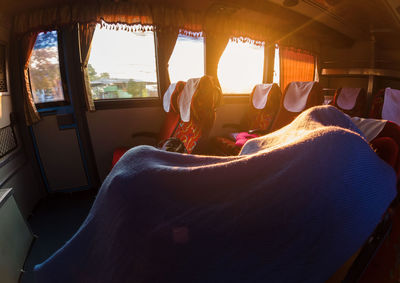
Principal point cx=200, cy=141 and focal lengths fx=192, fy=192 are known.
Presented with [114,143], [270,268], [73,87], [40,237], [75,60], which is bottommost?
[40,237]

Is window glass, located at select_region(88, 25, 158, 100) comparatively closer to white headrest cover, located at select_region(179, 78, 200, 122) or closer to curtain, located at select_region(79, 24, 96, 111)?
curtain, located at select_region(79, 24, 96, 111)

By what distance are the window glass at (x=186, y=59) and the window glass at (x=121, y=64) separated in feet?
0.99

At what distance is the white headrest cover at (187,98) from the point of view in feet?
6.56

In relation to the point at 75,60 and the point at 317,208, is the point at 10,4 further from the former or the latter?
the point at 317,208

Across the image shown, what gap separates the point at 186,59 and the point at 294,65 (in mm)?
2355

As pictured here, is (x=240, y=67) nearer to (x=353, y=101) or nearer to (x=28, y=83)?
(x=353, y=101)

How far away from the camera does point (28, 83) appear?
2.25 metres

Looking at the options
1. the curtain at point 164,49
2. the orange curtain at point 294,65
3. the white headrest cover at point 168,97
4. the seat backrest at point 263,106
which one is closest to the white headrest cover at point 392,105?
the seat backrest at point 263,106

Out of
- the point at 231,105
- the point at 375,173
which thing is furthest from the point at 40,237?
the point at 231,105

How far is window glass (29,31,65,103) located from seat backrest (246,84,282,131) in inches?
104

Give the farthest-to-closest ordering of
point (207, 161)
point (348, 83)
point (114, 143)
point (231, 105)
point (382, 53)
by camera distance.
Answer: point (348, 83) < point (382, 53) < point (231, 105) < point (114, 143) < point (207, 161)

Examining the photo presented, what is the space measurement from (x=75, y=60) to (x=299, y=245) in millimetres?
2863

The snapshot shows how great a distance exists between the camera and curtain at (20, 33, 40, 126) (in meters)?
2.21

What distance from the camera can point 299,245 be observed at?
41 cm
